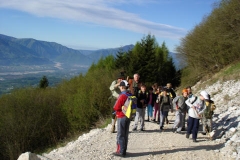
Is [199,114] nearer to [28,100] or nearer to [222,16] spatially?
[222,16]

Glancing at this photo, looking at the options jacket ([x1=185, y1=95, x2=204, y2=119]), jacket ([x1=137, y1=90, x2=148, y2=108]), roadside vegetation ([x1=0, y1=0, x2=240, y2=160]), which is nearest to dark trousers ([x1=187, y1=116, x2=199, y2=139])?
jacket ([x1=185, y1=95, x2=204, y2=119])

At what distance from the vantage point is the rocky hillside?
292 inches

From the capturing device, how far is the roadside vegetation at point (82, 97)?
20.7m

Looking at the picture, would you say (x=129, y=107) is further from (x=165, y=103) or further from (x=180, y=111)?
(x=180, y=111)

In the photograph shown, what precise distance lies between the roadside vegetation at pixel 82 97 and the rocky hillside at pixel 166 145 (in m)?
8.08

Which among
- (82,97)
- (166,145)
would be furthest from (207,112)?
(82,97)

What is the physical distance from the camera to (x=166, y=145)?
8.43 metres

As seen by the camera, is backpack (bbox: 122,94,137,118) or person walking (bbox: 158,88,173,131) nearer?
backpack (bbox: 122,94,137,118)

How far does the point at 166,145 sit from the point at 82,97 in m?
14.5

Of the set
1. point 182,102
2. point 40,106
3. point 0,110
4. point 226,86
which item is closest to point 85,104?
point 40,106

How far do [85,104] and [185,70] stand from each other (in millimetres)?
13652

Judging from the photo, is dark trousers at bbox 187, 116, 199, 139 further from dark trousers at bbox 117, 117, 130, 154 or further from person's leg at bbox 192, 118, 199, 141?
dark trousers at bbox 117, 117, 130, 154

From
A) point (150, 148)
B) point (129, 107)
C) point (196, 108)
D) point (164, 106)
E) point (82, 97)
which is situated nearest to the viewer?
point (129, 107)

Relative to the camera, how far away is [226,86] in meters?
16.0
